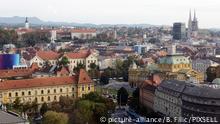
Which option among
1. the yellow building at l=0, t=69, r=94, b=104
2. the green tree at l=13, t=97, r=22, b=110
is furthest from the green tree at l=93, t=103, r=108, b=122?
the yellow building at l=0, t=69, r=94, b=104

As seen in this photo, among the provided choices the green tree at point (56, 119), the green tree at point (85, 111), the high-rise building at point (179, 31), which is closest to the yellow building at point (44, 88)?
the green tree at point (85, 111)

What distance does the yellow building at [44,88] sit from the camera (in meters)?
37.7

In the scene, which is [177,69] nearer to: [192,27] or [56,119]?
[56,119]

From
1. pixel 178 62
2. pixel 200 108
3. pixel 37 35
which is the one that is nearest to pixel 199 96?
pixel 200 108

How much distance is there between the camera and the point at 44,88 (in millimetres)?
39094

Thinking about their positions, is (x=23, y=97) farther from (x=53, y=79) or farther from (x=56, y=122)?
(x=56, y=122)

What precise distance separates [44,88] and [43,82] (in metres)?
0.56

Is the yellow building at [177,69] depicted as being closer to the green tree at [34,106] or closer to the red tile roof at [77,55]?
the green tree at [34,106]

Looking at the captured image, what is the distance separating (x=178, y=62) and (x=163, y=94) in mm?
15694

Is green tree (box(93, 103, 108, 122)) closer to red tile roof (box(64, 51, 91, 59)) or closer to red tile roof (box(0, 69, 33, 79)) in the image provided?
red tile roof (box(0, 69, 33, 79))

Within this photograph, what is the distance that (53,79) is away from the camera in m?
39.9

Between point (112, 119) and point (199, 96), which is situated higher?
point (199, 96)

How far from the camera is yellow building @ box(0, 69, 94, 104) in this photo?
37719 mm

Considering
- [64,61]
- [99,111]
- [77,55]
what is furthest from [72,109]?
[77,55]
